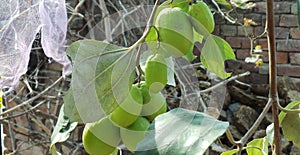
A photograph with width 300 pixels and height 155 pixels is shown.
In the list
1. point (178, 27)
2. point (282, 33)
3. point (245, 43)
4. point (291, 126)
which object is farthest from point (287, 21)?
point (178, 27)

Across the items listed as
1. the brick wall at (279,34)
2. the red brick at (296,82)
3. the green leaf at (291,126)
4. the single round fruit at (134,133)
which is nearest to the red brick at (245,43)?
the brick wall at (279,34)

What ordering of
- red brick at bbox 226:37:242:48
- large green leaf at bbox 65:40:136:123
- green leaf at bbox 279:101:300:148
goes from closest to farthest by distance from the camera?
large green leaf at bbox 65:40:136:123, green leaf at bbox 279:101:300:148, red brick at bbox 226:37:242:48

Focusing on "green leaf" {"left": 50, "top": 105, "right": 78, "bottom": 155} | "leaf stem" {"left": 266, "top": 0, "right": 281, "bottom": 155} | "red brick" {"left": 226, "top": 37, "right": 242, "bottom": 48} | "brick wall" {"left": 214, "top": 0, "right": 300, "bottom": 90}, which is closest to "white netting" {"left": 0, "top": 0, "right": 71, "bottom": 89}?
"green leaf" {"left": 50, "top": 105, "right": 78, "bottom": 155}

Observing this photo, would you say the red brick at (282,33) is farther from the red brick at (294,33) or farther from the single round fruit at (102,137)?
the single round fruit at (102,137)

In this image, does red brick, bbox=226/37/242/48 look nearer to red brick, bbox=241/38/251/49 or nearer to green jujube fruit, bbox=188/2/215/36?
red brick, bbox=241/38/251/49

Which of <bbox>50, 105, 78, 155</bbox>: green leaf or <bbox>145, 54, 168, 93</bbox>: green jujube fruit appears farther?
<bbox>50, 105, 78, 155</bbox>: green leaf

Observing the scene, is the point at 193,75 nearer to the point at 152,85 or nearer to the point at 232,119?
the point at 152,85
